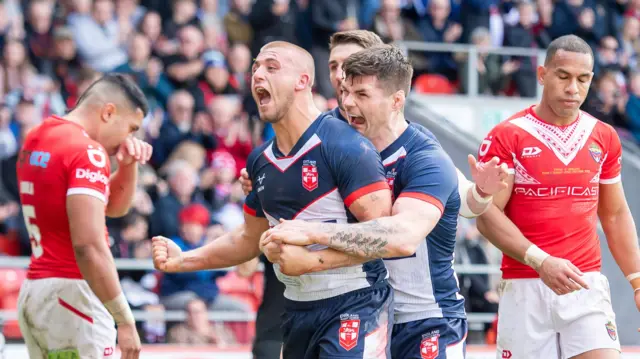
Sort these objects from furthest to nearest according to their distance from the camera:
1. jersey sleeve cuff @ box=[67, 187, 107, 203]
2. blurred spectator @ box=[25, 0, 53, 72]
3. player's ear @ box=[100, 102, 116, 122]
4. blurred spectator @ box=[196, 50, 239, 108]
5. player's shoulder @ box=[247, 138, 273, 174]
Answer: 1. blurred spectator @ box=[196, 50, 239, 108]
2. blurred spectator @ box=[25, 0, 53, 72]
3. player's ear @ box=[100, 102, 116, 122]
4. jersey sleeve cuff @ box=[67, 187, 107, 203]
5. player's shoulder @ box=[247, 138, 273, 174]

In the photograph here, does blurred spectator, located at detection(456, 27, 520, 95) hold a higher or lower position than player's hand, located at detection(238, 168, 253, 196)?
lower

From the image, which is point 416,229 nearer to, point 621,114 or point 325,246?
point 325,246

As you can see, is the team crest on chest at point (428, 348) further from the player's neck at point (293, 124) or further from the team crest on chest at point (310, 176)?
the player's neck at point (293, 124)

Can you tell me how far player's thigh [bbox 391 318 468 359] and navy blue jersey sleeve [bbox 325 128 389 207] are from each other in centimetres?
107

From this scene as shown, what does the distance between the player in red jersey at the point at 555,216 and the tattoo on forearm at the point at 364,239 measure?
6.12 feet

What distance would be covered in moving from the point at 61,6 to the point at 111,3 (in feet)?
2.20

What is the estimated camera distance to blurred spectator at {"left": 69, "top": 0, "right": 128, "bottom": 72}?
1366 cm

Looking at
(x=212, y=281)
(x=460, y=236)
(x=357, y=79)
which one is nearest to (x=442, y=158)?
(x=357, y=79)

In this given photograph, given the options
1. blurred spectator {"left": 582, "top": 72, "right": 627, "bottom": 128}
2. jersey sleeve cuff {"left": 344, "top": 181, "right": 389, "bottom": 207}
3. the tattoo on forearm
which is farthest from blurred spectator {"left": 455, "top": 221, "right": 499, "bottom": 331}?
the tattoo on forearm

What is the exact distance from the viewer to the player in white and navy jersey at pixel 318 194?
222 inches

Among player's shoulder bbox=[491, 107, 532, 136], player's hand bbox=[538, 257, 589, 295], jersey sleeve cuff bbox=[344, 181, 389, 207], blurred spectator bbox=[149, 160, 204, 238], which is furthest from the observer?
blurred spectator bbox=[149, 160, 204, 238]

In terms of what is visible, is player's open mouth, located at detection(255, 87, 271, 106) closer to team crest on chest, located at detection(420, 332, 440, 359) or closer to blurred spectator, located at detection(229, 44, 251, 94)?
team crest on chest, located at detection(420, 332, 440, 359)

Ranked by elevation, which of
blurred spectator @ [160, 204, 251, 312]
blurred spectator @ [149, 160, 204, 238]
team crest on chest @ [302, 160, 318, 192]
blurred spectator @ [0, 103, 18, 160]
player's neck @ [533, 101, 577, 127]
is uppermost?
team crest on chest @ [302, 160, 318, 192]

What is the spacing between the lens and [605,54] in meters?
18.1
